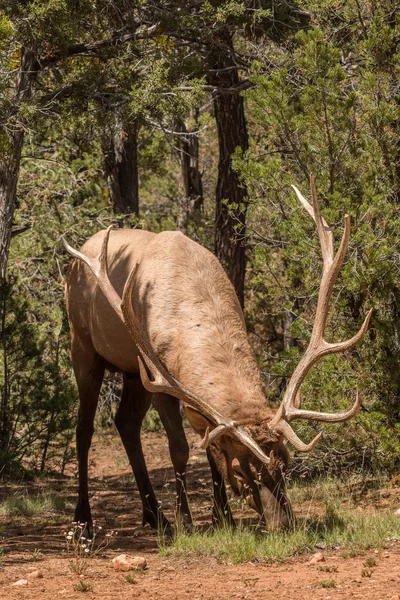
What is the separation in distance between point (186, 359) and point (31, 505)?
2.57 metres

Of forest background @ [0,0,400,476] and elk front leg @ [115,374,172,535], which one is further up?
forest background @ [0,0,400,476]

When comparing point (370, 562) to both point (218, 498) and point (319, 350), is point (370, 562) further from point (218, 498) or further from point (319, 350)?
point (218, 498)

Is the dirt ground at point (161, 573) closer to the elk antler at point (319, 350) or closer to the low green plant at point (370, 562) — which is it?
the low green plant at point (370, 562)

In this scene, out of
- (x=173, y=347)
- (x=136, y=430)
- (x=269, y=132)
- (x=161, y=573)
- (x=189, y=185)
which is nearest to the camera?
(x=161, y=573)

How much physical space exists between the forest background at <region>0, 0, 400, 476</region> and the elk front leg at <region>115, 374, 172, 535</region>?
129 centimetres

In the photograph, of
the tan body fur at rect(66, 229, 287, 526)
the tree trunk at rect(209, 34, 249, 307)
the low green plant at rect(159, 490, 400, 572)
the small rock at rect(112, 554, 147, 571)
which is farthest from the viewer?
the tree trunk at rect(209, 34, 249, 307)

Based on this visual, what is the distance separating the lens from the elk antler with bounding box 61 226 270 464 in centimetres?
650

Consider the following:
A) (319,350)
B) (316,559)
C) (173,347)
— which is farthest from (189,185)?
(316,559)

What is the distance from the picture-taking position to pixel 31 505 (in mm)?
8805

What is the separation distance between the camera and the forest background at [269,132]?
345 inches

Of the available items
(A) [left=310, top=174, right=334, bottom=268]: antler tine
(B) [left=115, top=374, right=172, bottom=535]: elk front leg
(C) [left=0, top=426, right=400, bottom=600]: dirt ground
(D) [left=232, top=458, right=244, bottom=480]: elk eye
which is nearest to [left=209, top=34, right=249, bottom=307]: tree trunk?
(B) [left=115, top=374, right=172, bottom=535]: elk front leg

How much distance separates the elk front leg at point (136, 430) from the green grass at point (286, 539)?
127 cm

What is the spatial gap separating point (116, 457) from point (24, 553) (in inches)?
248

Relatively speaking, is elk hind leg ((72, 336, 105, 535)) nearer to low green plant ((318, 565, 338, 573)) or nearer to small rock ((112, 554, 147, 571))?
small rock ((112, 554, 147, 571))
